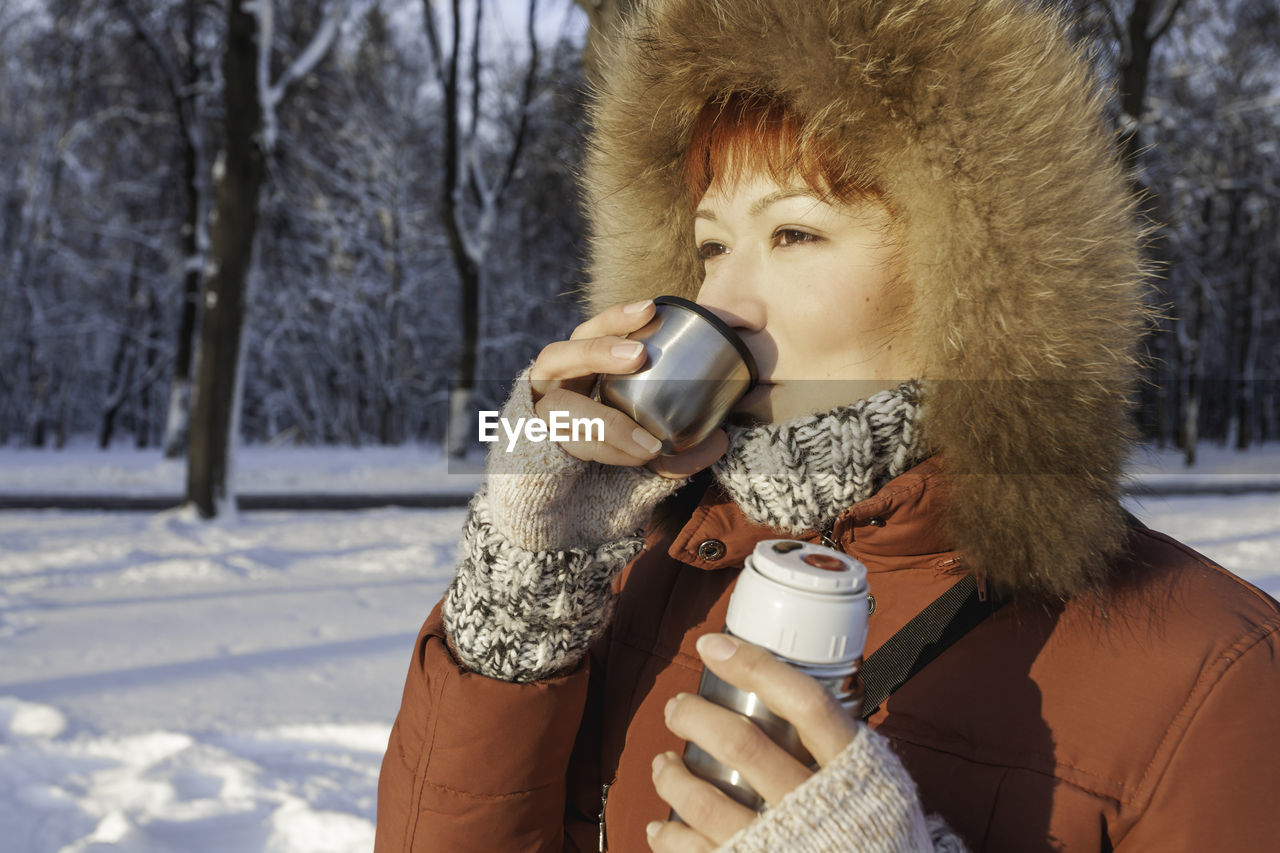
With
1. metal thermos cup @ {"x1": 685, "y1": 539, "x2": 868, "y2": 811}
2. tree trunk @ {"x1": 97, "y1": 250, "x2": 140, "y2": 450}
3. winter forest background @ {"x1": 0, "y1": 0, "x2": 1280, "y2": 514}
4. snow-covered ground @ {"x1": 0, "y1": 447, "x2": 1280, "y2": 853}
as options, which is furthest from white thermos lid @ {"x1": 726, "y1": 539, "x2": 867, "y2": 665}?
tree trunk @ {"x1": 97, "y1": 250, "x2": 140, "y2": 450}

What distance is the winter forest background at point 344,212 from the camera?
1416 centimetres

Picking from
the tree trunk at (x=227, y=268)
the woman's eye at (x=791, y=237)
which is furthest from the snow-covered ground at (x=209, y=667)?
the woman's eye at (x=791, y=237)

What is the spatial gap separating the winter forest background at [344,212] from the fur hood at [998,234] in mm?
11735

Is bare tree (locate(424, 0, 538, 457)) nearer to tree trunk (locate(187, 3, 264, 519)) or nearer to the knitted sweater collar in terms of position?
tree trunk (locate(187, 3, 264, 519))

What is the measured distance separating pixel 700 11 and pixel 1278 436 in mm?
36556

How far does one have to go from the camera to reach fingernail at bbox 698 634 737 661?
0.81m

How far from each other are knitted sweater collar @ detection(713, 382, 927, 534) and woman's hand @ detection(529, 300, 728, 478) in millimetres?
75

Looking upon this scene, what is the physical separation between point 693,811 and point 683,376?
0.49 metres

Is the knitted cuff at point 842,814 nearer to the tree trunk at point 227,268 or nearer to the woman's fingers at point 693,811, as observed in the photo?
the woman's fingers at point 693,811

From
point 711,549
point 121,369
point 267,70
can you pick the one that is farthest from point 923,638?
point 121,369

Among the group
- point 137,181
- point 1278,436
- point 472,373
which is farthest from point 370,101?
point 1278,436

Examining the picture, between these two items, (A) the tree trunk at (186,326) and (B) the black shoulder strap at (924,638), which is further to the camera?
(A) the tree trunk at (186,326)

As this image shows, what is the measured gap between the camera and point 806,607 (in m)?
0.78

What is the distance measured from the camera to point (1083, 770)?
3.30 feet
